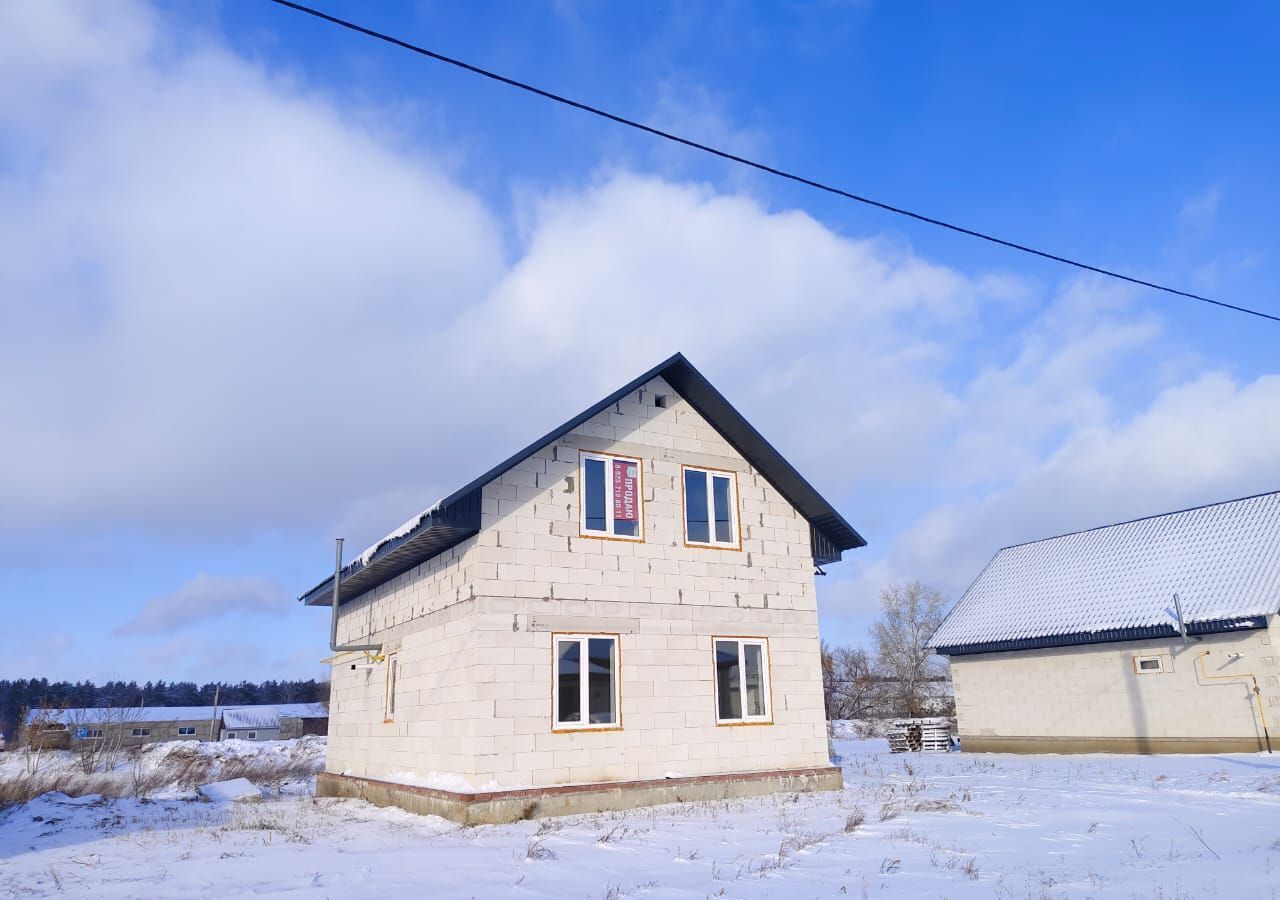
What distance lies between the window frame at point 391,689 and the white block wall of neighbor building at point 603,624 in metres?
0.20

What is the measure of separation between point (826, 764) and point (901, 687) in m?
41.7

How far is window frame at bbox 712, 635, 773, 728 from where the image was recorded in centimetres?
1527

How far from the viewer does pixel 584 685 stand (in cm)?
1402

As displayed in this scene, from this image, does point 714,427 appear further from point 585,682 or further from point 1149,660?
→ point 1149,660

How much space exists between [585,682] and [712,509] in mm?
4111

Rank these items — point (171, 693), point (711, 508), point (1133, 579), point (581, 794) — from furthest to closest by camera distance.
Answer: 1. point (171, 693)
2. point (1133, 579)
3. point (711, 508)
4. point (581, 794)

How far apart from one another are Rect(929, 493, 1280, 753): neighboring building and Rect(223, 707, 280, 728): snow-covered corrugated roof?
80433 mm

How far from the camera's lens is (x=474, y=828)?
12.1 metres

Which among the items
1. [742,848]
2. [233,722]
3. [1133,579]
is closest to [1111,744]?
[1133,579]

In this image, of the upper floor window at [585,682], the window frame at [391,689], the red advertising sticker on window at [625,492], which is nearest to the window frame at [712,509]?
the red advertising sticker on window at [625,492]

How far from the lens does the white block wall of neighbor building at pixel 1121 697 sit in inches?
792

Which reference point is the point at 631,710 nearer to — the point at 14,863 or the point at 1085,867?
the point at 1085,867

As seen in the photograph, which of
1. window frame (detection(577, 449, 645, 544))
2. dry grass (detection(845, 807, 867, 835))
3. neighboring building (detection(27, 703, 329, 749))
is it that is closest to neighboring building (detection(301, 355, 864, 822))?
window frame (detection(577, 449, 645, 544))

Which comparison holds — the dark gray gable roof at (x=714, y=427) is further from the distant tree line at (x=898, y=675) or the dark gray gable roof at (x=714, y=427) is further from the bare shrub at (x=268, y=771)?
the distant tree line at (x=898, y=675)
